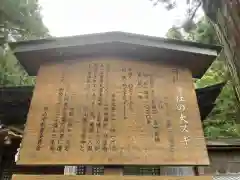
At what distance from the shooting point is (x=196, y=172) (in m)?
6.94

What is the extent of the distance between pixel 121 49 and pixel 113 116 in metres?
1.04

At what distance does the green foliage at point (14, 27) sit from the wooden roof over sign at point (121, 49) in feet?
30.7

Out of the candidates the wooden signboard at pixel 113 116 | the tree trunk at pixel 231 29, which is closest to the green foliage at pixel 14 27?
the wooden signboard at pixel 113 116

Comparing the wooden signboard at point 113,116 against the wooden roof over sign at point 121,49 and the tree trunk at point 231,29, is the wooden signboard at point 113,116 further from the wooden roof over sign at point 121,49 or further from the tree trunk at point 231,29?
the tree trunk at point 231,29

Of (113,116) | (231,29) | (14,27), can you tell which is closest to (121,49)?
(113,116)

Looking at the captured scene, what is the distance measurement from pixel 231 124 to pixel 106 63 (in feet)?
29.7

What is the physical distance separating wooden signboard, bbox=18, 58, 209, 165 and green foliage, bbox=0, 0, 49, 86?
981 centimetres

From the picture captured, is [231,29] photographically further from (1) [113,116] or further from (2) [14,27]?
(2) [14,27]

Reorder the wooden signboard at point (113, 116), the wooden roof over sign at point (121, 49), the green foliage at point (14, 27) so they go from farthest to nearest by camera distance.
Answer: the green foliage at point (14, 27)
the wooden roof over sign at point (121, 49)
the wooden signboard at point (113, 116)

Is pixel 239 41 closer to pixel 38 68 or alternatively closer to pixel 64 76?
pixel 64 76

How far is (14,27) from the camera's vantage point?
14625mm

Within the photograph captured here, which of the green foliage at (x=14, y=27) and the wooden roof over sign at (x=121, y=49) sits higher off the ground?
the green foliage at (x=14, y=27)

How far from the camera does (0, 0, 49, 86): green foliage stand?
44.4 feet

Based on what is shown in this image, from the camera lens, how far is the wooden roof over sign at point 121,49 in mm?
4160
